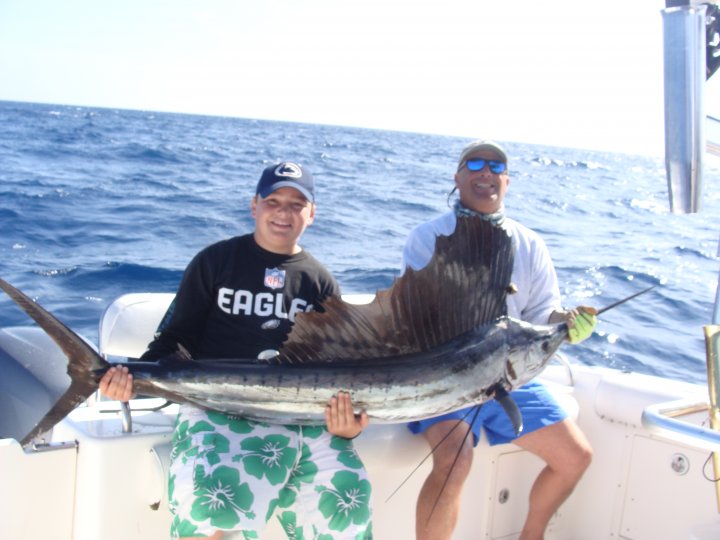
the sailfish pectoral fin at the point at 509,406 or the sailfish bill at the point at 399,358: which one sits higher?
the sailfish bill at the point at 399,358

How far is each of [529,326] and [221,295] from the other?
3.07ft

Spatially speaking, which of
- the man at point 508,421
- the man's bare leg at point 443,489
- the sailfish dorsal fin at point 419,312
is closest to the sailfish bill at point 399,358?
the sailfish dorsal fin at point 419,312

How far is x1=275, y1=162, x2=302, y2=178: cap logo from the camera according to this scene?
7.66 ft

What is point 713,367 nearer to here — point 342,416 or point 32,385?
point 342,416

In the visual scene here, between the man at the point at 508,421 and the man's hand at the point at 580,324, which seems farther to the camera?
the man at the point at 508,421

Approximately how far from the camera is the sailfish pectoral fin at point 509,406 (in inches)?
70.1

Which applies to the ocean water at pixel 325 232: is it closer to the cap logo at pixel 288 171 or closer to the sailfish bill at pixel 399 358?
the sailfish bill at pixel 399 358

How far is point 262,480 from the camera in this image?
73.2 inches

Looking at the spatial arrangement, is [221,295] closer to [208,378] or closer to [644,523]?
[208,378]

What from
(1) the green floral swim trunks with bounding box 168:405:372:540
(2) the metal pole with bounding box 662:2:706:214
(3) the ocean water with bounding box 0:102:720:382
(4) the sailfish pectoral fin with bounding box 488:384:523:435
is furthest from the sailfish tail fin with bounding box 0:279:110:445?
(3) the ocean water with bounding box 0:102:720:382

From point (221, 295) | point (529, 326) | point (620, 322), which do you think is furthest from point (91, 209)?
point (529, 326)

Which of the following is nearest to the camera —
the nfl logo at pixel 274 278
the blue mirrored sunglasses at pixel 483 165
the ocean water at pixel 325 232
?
the nfl logo at pixel 274 278

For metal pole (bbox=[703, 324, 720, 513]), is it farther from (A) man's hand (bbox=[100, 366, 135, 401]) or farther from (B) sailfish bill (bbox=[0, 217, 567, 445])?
(A) man's hand (bbox=[100, 366, 135, 401])

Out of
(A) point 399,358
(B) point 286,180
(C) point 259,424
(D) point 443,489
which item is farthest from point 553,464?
(B) point 286,180
